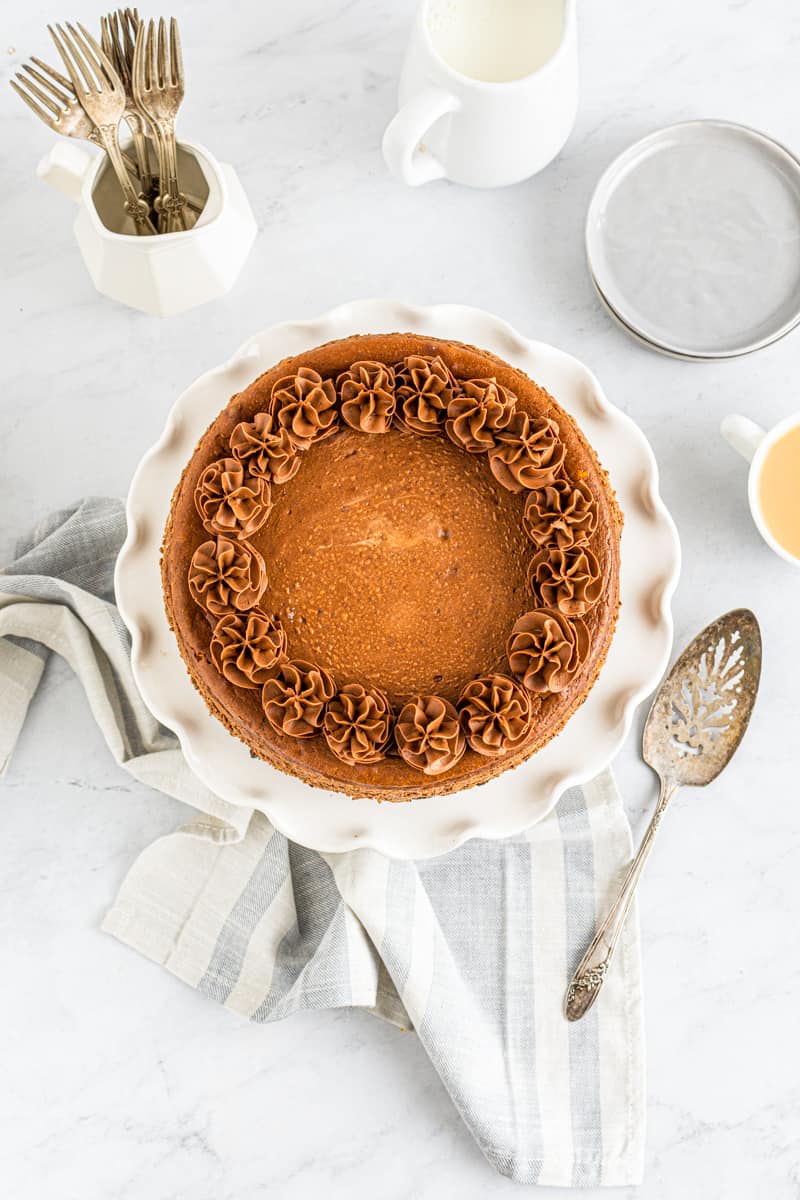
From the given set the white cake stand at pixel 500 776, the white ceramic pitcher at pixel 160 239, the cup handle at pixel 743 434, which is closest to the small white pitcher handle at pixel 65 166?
the white ceramic pitcher at pixel 160 239

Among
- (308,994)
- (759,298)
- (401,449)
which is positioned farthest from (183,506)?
(759,298)

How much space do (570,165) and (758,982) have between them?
173cm

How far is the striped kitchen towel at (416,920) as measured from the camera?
2.00m

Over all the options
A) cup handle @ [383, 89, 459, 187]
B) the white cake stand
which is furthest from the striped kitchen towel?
cup handle @ [383, 89, 459, 187]

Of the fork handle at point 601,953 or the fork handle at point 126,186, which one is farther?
the fork handle at point 601,953

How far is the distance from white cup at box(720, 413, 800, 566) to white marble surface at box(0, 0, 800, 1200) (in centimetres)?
11

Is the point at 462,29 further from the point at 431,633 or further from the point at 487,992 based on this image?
the point at 487,992

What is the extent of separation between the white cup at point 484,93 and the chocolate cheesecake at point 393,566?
478mm

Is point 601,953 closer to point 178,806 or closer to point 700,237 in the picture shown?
point 178,806

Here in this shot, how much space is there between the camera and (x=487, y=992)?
2062mm

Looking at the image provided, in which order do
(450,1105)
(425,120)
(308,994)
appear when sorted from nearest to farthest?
(425,120), (308,994), (450,1105)

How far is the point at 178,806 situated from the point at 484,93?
4.76 feet

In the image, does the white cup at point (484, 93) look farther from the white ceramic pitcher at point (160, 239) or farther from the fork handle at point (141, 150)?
the fork handle at point (141, 150)

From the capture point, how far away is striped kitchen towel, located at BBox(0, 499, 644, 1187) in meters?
2.00
